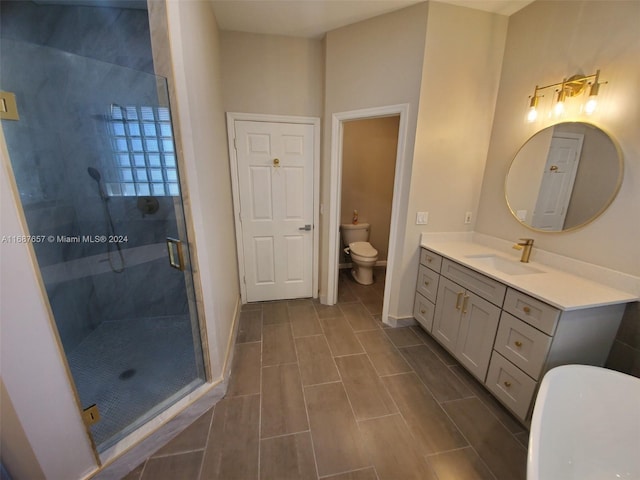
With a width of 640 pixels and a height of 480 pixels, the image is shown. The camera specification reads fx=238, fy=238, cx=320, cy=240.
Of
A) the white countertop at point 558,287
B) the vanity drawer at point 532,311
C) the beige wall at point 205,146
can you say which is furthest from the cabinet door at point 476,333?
the beige wall at point 205,146

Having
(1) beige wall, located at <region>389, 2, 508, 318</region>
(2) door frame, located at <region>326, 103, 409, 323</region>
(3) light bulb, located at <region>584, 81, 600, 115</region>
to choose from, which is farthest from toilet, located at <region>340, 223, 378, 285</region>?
(3) light bulb, located at <region>584, 81, 600, 115</region>

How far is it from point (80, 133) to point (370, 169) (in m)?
3.21

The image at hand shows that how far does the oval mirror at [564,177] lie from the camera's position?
1.43 metres

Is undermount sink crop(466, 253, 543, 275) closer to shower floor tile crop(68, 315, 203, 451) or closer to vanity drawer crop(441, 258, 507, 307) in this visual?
vanity drawer crop(441, 258, 507, 307)

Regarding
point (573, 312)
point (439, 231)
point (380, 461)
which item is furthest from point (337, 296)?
point (573, 312)

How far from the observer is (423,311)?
7.31ft

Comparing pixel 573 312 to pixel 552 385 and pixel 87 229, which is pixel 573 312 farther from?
pixel 87 229

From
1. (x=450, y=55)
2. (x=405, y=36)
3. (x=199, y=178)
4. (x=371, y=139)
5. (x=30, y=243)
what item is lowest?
(x=30, y=243)

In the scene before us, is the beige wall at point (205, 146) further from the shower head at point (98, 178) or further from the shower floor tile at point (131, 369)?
the shower head at point (98, 178)

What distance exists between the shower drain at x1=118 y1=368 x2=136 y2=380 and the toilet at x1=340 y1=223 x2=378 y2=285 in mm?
2494

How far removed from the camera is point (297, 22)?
2.07 m

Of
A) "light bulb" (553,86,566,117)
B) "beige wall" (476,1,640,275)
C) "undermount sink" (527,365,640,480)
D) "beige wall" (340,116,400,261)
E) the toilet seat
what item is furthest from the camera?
"beige wall" (340,116,400,261)

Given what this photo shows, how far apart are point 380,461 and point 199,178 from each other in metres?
1.82

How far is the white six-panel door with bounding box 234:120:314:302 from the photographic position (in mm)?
2451
